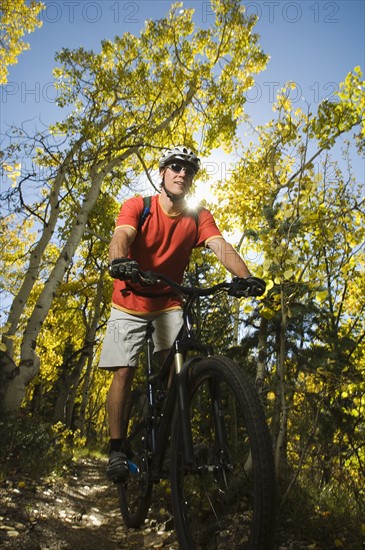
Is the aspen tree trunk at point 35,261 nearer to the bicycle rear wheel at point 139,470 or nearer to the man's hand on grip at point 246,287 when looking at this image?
the bicycle rear wheel at point 139,470

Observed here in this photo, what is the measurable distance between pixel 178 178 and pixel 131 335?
4.49ft

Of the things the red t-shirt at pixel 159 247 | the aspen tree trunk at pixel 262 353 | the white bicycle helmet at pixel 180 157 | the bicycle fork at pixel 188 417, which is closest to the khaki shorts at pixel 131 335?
the red t-shirt at pixel 159 247

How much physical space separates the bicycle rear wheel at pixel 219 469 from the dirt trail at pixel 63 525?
1.90 ft

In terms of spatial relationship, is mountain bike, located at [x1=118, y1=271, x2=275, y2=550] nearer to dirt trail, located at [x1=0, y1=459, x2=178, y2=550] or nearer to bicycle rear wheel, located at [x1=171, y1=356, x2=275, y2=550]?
bicycle rear wheel, located at [x1=171, y1=356, x2=275, y2=550]

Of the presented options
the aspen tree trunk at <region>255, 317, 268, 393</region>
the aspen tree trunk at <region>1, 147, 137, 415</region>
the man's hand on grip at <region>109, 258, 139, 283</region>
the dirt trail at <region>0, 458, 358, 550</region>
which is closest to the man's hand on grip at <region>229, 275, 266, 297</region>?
the man's hand on grip at <region>109, 258, 139, 283</region>

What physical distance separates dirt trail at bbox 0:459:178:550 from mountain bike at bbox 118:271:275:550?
0.35 meters

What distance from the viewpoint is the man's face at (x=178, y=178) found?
310 cm

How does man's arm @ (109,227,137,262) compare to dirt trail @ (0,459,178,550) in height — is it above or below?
above

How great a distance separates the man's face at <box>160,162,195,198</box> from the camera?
10.2 feet

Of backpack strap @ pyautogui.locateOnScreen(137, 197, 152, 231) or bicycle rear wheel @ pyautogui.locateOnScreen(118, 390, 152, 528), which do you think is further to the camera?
backpack strap @ pyautogui.locateOnScreen(137, 197, 152, 231)

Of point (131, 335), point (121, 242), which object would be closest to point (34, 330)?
point (131, 335)

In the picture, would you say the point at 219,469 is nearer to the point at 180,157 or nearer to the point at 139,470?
the point at 139,470

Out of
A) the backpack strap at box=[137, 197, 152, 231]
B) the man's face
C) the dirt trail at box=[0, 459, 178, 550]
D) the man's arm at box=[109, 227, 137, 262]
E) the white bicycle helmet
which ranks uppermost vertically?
the white bicycle helmet

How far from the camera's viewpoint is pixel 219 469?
2.04 meters
